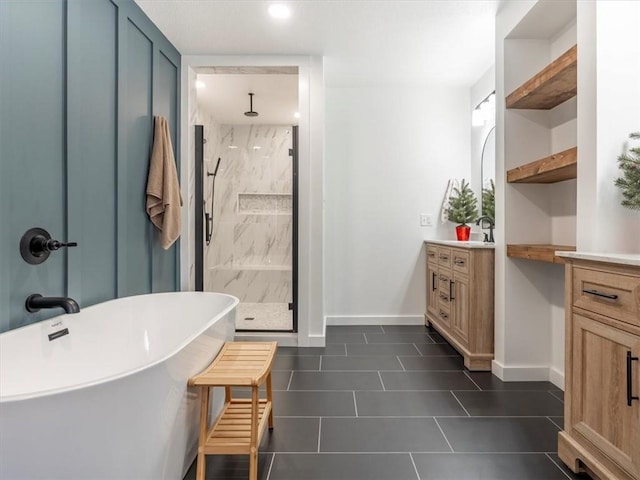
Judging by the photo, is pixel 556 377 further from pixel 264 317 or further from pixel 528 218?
pixel 264 317

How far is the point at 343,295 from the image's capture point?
12.8 ft

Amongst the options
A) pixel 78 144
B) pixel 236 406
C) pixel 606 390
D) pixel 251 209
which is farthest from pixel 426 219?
pixel 78 144

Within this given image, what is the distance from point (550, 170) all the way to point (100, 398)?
2.19 meters

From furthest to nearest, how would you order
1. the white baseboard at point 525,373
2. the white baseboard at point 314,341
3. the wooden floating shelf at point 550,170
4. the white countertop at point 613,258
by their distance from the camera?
the white baseboard at point 314,341 < the white baseboard at point 525,373 < the wooden floating shelf at point 550,170 < the white countertop at point 613,258

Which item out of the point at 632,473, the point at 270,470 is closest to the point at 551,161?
the point at 632,473

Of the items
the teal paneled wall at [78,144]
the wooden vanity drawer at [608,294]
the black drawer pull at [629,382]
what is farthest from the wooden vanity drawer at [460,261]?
the teal paneled wall at [78,144]

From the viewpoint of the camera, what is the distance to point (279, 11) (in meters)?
2.53

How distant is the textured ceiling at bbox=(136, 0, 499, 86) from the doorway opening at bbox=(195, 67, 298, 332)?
3.14 ft

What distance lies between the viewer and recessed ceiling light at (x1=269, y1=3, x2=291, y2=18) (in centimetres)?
247

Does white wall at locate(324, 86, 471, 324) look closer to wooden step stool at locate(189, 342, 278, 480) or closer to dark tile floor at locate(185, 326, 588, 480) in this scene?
dark tile floor at locate(185, 326, 588, 480)

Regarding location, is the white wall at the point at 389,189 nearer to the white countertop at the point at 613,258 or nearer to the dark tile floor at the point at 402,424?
the dark tile floor at the point at 402,424

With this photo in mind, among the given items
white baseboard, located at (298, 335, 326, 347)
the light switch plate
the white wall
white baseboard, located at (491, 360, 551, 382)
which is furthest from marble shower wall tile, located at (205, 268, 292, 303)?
white baseboard, located at (491, 360, 551, 382)

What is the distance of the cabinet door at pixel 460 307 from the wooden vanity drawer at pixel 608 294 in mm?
1166

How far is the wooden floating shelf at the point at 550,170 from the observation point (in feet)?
6.11
